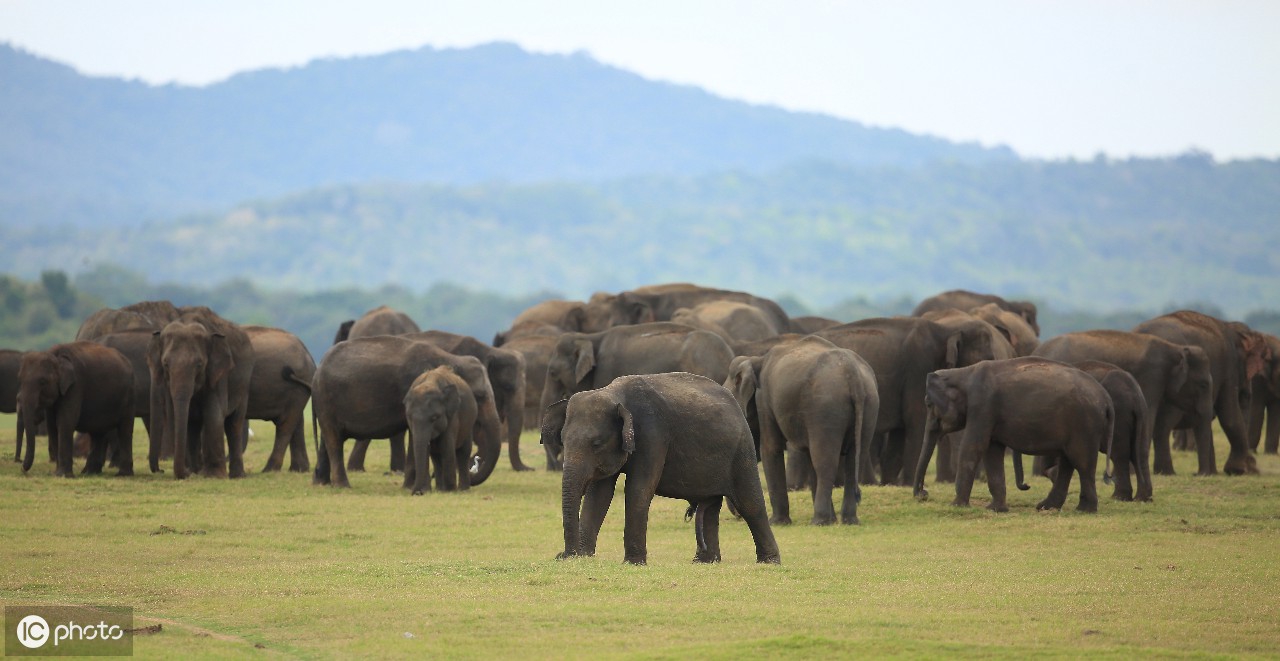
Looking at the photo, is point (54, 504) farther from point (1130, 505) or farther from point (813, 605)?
point (1130, 505)

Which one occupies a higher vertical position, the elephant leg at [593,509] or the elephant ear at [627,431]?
the elephant ear at [627,431]

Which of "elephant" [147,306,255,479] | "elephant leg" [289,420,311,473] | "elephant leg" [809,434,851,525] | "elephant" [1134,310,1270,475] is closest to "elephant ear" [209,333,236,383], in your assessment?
"elephant" [147,306,255,479]

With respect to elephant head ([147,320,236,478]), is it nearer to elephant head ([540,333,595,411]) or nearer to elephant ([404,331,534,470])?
elephant ([404,331,534,470])

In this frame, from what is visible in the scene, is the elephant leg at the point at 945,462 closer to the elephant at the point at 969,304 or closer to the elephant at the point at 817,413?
the elephant at the point at 817,413

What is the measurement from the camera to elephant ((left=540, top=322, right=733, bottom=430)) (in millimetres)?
26453

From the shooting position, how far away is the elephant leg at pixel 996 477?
20469 mm

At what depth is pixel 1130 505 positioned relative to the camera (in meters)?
21.0

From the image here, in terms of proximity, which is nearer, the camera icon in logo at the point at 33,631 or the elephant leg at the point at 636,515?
the camera icon in logo at the point at 33,631

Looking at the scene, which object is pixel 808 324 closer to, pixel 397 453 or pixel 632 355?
pixel 632 355

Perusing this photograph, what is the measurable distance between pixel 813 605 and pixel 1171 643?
2.75 m

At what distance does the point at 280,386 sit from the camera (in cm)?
2716

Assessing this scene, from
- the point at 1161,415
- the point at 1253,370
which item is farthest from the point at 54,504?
the point at 1253,370

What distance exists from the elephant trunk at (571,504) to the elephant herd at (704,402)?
0.06 feet

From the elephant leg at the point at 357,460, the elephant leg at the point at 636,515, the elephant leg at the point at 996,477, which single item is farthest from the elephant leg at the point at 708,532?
the elephant leg at the point at 357,460
